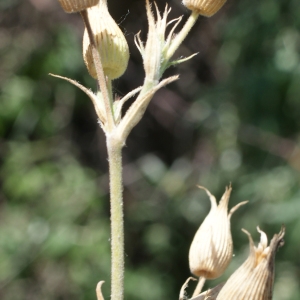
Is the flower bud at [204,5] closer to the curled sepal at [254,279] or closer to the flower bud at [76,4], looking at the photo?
the flower bud at [76,4]

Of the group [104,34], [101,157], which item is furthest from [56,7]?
[104,34]

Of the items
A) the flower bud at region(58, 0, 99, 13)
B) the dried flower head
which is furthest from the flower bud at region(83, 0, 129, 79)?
the dried flower head

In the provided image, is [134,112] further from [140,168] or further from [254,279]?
[140,168]

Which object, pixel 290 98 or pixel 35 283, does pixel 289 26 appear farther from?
pixel 35 283

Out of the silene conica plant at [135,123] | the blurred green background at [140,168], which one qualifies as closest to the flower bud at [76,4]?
the silene conica plant at [135,123]

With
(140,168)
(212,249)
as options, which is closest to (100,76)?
(212,249)

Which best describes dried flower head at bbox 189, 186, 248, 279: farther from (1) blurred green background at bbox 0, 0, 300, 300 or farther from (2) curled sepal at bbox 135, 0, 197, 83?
(1) blurred green background at bbox 0, 0, 300, 300
